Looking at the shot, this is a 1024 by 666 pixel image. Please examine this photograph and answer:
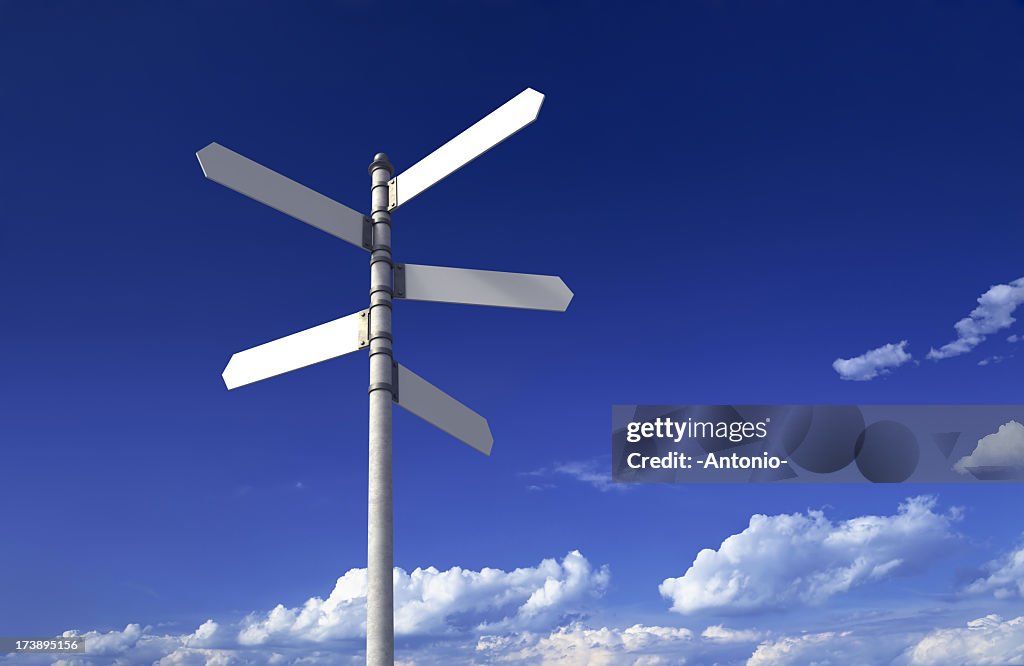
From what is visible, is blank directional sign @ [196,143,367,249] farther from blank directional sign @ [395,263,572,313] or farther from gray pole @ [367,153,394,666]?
blank directional sign @ [395,263,572,313]

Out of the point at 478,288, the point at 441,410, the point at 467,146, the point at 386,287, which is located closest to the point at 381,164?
the point at 467,146

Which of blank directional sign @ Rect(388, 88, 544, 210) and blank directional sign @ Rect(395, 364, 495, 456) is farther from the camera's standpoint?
blank directional sign @ Rect(395, 364, 495, 456)

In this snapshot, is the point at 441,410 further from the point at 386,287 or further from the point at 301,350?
the point at 301,350

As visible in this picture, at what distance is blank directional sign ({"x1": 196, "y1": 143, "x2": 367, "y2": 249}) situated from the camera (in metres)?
11.1

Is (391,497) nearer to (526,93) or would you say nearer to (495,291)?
(495,291)

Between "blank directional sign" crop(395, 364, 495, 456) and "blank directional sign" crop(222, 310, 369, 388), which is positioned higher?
"blank directional sign" crop(222, 310, 369, 388)

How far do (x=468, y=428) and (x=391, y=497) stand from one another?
1463 millimetres

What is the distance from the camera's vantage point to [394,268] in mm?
11688

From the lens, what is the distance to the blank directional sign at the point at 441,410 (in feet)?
37.1

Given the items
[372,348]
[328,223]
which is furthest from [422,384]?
[328,223]

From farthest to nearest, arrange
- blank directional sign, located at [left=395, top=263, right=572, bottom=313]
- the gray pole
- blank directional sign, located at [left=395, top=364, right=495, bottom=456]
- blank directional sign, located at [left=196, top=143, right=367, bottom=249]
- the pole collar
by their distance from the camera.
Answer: the pole collar → blank directional sign, located at [left=395, top=263, right=572, bottom=313] → blank directional sign, located at [left=395, top=364, right=495, bottom=456] → blank directional sign, located at [left=196, top=143, right=367, bottom=249] → the gray pole

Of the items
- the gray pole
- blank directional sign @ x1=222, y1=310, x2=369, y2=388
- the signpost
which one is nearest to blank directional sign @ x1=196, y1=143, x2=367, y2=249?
the signpost

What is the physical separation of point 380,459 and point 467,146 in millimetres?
3821

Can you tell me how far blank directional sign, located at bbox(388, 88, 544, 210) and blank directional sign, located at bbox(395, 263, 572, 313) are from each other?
3.22ft
